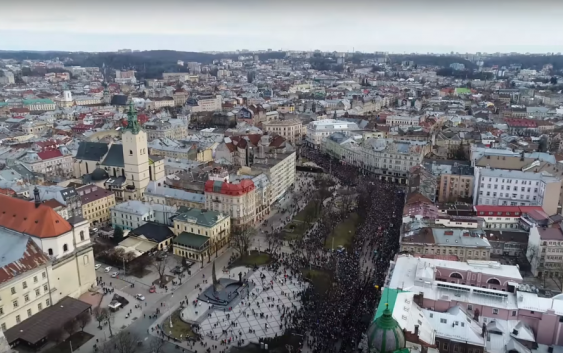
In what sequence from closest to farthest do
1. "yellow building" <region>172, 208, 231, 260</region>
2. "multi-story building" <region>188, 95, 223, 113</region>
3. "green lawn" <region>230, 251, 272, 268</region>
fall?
1. "green lawn" <region>230, 251, 272, 268</region>
2. "yellow building" <region>172, 208, 231, 260</region>
3. "multi-story building" <region>188, 95, 223, 113</region>

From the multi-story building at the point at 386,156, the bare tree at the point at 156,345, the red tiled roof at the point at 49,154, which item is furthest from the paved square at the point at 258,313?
the red tiled roof at the point at 49,154

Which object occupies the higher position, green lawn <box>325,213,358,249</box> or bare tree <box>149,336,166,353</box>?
green lawn <box>325,213,358,249</box>

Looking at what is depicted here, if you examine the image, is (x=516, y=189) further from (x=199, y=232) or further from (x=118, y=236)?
(x=118, y=236)

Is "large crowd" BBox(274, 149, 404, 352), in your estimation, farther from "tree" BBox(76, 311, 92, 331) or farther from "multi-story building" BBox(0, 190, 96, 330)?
"multi-story building" BBox(0, 190, 96, 330)

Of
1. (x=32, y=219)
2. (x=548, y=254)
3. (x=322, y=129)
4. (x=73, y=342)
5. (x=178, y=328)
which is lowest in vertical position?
(x=178, y=328)

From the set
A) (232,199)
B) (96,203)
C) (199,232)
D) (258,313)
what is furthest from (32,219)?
(232,199)

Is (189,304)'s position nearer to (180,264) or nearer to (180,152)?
(180,264)

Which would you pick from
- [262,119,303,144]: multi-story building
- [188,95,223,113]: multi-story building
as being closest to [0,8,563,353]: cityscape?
[262,119,303,144]: multi-story building
